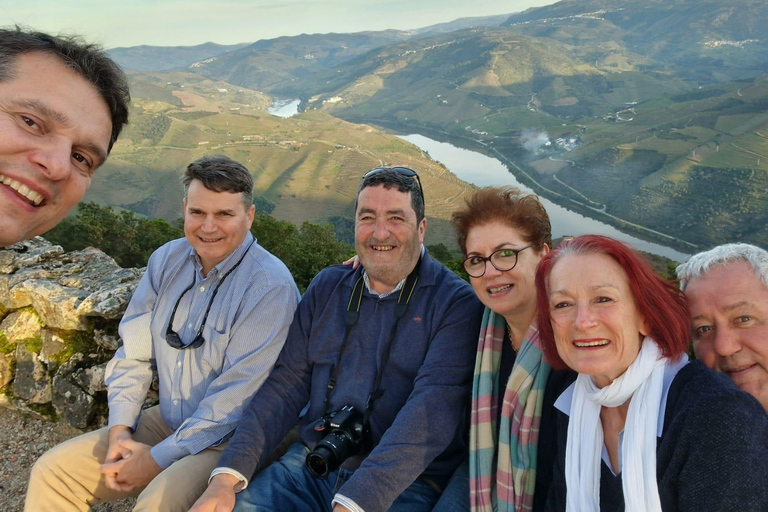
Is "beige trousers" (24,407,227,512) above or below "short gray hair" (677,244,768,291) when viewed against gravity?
below

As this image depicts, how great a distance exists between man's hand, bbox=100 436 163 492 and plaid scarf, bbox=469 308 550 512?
6.04 feet

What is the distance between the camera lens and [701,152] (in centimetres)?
7631

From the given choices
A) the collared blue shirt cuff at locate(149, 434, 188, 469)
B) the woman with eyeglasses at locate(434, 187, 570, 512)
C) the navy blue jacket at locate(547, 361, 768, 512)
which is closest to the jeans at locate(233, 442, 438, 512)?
the woman with eyeglasses at locate(434, 187, 570, 512)

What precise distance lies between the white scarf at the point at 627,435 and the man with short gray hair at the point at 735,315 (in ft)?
1.18

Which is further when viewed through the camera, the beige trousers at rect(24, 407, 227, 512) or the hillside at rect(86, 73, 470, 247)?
the hillside at rect(86, 73, 470, 247)

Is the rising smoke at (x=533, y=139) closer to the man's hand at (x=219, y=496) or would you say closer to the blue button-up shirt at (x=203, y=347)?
the blue button-up shirt at (x=203, y=347)

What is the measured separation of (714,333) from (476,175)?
90284 mm

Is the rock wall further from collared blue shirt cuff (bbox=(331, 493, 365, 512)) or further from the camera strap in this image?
collared blue shirt cuff (bbox=(331, 493, 365, 512))

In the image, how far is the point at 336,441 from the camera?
251 cm

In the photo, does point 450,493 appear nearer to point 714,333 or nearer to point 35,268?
point 714,333

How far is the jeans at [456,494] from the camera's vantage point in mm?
2502

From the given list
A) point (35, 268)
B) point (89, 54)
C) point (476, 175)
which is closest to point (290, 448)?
point (89, 54)

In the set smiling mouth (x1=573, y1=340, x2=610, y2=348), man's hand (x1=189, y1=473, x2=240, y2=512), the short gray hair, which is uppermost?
the short gray hair

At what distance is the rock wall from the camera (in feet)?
13.0
